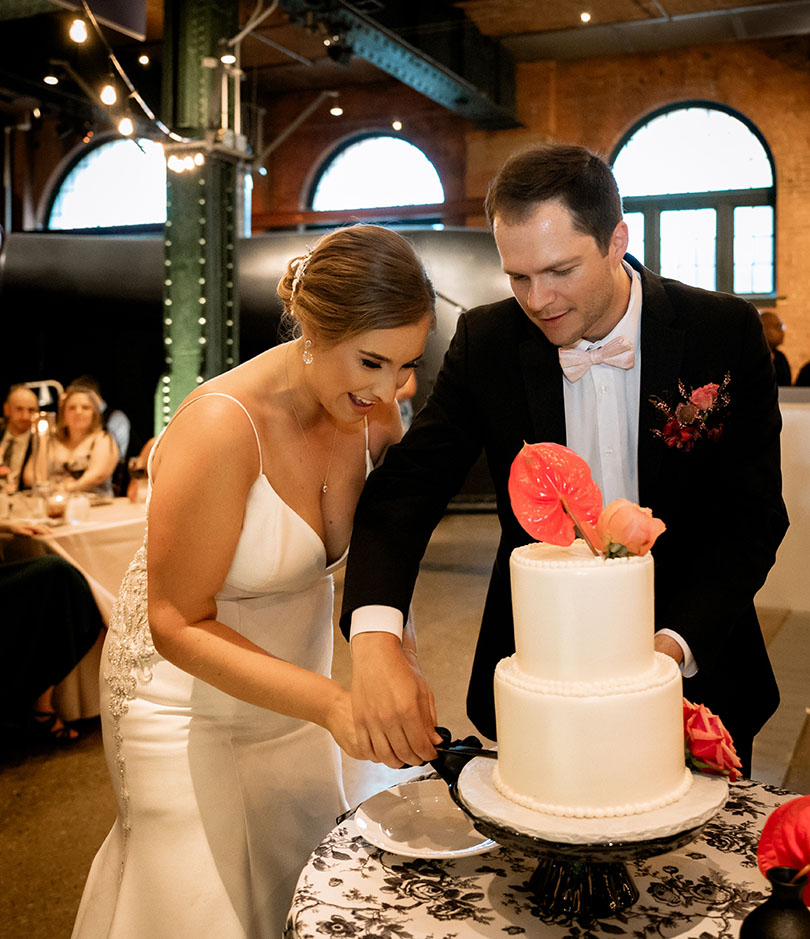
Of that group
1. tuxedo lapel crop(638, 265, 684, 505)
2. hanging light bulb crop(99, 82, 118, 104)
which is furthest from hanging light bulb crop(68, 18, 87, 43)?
tuxedo lapel crop(638, 265, 684, 505)

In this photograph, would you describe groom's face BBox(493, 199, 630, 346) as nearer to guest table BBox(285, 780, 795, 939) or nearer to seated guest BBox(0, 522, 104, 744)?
guest table BBox(285, 780, 795, 939)

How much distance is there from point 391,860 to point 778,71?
12.8 metres

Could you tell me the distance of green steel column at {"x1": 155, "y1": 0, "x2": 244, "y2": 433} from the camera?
6684 mm

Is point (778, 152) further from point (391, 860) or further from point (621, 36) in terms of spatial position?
point (391, 860)

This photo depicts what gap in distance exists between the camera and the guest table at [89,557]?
4449 mm

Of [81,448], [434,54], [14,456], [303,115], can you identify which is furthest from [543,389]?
[303,115]

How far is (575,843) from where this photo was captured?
1062 mm

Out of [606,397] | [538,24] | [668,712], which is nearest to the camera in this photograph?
[668,712]

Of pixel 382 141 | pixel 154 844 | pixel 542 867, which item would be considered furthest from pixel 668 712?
pixel 382 141

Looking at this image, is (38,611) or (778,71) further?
(778,71)

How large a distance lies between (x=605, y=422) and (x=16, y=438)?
15.5ft

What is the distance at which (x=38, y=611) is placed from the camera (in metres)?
4.22

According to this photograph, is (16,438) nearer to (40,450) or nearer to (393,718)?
(40,450)

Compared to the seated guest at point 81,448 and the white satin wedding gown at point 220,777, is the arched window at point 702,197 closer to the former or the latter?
the seated guest at point 81,448
